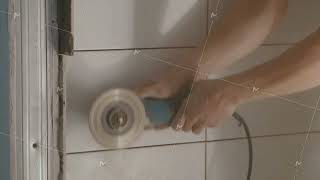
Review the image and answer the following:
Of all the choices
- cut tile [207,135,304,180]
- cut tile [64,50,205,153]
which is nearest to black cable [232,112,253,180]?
cut tile [207,135,304,180]

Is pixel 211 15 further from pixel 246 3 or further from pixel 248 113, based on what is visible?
pixel 248 113

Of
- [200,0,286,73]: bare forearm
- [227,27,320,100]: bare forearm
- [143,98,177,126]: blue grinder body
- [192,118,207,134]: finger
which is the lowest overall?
[192,118,207,134]: finger

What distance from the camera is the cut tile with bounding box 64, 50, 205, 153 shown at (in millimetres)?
714

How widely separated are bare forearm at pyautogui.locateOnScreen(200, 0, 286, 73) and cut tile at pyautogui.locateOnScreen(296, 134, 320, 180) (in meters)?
0.18

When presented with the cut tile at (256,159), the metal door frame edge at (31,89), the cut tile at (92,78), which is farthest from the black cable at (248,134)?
the metal door frame edge at (31,89)

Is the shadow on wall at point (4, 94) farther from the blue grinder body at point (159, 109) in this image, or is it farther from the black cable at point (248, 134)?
the black cable at point (248, 134)

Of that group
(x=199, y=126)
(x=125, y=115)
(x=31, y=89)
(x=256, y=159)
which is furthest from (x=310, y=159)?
(x=31, y=89)

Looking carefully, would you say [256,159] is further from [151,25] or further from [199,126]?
[151,25]

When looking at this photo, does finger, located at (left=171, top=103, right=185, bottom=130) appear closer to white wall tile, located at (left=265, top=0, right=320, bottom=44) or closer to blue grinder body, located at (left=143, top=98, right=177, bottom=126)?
blue grinder body, located at (left=143, top=98, right=177, bottom=126)

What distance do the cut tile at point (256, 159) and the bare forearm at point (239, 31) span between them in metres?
0.14

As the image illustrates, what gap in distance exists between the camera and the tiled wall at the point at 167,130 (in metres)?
0.71

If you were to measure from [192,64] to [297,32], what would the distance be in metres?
0.16

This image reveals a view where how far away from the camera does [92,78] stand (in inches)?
28.4

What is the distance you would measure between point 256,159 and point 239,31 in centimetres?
21
